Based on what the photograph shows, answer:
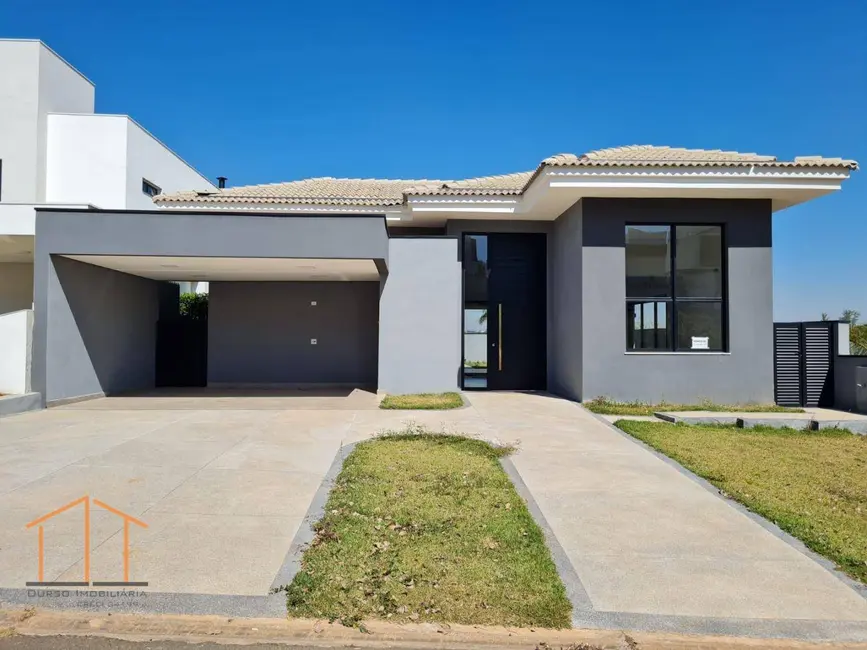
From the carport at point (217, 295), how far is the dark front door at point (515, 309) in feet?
10.9

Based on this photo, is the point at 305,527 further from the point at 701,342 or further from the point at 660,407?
the point at 701,342

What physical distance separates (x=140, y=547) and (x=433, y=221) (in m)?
11.0

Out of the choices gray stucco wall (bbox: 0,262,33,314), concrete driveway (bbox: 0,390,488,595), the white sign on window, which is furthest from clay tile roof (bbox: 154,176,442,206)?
the white sign on window

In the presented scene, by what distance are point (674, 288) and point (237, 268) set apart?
393 inches

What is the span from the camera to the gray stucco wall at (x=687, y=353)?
11172mm

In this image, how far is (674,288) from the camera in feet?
37.4

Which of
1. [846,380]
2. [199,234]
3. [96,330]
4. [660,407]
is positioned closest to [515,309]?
[660,407]

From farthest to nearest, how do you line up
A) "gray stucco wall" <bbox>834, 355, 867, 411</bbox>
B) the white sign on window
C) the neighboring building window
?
the neighboring building window, the white sign on window, "gray stucco wall" <bbox>834, 355, 867, 411</bbox>

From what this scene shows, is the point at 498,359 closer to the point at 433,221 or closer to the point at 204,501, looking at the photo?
the point at 433,221

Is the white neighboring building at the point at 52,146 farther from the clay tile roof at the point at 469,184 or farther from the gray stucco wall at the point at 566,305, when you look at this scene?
the gray stucco wall at the point at 566,305

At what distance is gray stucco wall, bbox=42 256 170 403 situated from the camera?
34.2 feet

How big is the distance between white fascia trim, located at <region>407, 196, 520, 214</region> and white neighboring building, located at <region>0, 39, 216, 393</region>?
11.4 m

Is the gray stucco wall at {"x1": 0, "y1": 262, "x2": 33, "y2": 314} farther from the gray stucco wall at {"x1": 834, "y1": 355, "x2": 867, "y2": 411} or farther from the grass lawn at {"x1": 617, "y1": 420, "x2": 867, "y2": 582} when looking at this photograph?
the gray stucco wall at {"x1": 834, "y1": 355, "x2": 867, "y2": 411}

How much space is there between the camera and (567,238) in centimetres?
1225
